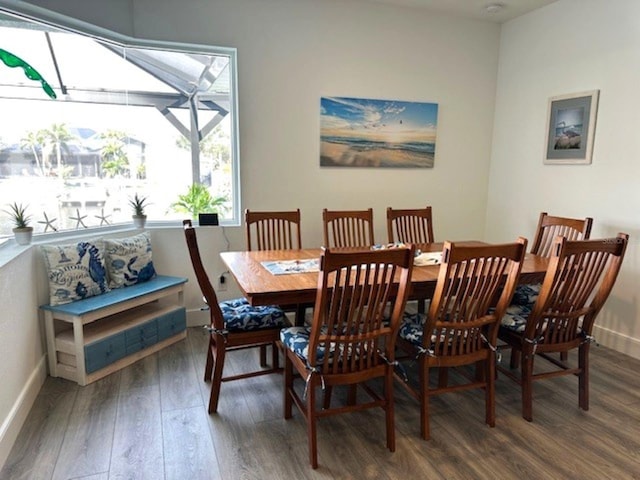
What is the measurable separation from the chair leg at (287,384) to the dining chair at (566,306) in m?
1.26

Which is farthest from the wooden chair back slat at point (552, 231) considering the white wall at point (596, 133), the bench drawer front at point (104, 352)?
the bench drawer front at point (104, 352)

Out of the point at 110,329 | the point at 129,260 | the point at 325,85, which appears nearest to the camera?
the point at 110,329

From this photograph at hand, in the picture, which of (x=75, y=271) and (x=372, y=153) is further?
(x=372, y=153)

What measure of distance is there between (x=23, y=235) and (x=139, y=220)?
2.94 ft

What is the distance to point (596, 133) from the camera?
333 centimetres

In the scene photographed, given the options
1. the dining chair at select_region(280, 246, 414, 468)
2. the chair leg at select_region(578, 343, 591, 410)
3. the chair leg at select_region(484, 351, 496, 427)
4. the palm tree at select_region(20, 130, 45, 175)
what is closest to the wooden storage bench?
the palm tree at select_region(20, 130, 45, 175)

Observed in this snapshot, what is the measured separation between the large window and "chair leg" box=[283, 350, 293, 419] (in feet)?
5.92

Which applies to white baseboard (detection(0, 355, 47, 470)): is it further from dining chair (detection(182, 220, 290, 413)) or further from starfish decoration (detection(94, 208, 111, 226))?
starfish decoration (detection(94, 208, 111, 226))

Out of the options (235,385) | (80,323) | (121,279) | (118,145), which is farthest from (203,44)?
(235,385)

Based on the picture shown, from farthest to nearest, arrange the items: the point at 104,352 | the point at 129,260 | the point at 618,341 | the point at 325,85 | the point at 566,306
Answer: the point at 325,85, the point at 618,341, the point at 129,260, the point at 104,352, the point at 566,306

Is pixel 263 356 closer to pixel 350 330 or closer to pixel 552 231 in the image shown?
pixel 350 330

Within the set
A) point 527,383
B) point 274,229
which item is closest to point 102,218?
point 274,229

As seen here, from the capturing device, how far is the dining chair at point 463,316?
6.50 feet

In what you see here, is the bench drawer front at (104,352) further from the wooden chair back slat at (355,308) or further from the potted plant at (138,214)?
the wooden chair back slat at (355,308)
